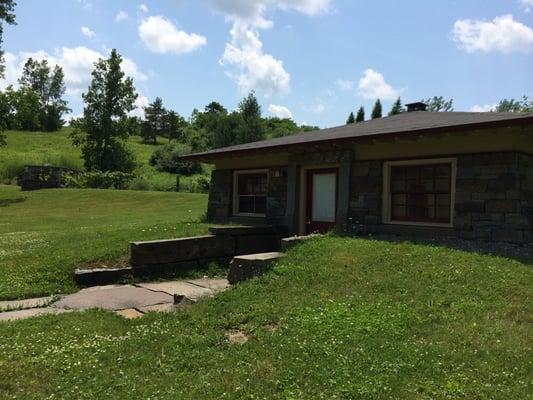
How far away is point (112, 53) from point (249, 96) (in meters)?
15.0

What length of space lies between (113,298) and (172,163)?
144 ft

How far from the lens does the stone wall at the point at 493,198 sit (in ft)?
32.0

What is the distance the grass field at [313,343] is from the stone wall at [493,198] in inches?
82.0

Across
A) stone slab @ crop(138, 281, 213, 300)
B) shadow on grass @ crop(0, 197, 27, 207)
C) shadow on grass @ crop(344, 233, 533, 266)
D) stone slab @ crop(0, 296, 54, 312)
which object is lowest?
stone slab @ crop(0, 296, 54, 312)

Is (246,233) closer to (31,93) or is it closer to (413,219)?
(413,219)

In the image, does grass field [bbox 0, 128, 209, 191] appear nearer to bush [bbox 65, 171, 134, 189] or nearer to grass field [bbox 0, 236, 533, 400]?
bush [bbox 65, 171, 134, 189]

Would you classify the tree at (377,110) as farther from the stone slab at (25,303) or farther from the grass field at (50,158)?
the stone slab at (25,303)

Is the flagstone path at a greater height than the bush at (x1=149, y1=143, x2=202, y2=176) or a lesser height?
lesser

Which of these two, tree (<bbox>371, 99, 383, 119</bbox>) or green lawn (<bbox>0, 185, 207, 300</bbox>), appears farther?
tree (<bbox>371, 99, 383, 119</bbox>)

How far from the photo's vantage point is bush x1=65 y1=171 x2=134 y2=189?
35.4 meters

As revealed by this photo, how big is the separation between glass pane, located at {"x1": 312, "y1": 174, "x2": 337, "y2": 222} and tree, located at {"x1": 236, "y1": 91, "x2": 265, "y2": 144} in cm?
3462

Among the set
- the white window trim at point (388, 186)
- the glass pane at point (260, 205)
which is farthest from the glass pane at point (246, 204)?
the white window trim at point (388, 186)

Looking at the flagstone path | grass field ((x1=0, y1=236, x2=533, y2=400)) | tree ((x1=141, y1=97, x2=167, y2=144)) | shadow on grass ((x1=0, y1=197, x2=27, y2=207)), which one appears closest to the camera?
grass field ((x1=0, y1=236, x2=533, y2=400))

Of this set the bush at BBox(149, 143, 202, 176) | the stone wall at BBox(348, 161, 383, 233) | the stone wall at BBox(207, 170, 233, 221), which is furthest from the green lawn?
the bush at BBox(149, 143, 202, 176)
